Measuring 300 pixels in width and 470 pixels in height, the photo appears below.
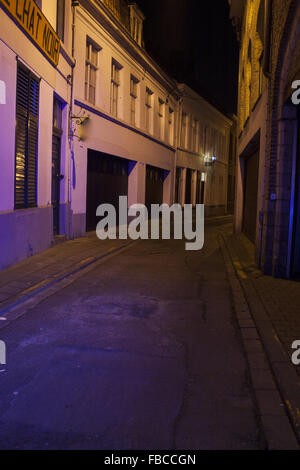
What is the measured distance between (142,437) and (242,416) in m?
0.82

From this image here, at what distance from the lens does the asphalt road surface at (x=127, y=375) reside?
10.1 feet

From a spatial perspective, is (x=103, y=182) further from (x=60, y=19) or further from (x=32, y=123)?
(x=32, y=123)

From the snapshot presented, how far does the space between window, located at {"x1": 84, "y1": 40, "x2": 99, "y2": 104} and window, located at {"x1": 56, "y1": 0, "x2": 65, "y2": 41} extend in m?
2.43

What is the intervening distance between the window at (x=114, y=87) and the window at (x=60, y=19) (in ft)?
15.2

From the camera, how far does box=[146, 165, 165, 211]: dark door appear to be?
22.9 m

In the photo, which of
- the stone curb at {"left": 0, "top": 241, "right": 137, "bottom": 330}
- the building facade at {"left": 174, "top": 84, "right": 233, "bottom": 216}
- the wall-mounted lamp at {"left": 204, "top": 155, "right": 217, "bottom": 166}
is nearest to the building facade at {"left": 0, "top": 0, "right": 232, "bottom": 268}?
the building facade at {"left": 174, "top": 84, "right": 233, "bottom": 216}

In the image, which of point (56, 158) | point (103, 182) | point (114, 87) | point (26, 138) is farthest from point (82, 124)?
point (26, 138)

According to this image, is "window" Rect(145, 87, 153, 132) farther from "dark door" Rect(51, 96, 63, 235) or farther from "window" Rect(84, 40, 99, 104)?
"dark door" Rect(51, 96, 63, 235)

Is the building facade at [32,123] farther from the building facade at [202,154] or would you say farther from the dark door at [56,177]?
the building facade at [202,154]

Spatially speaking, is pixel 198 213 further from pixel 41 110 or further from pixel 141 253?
pixel 41 110

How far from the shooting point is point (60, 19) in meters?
13.2

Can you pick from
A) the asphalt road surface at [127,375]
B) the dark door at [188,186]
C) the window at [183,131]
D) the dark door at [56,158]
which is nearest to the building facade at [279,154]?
the asphalt road surface at [127,375]

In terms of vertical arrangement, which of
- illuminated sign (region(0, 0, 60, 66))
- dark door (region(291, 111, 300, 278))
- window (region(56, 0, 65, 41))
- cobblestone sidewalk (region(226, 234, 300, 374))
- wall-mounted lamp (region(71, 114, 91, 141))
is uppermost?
window (region(56, 0, 65, 41))

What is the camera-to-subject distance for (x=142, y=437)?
302cm
